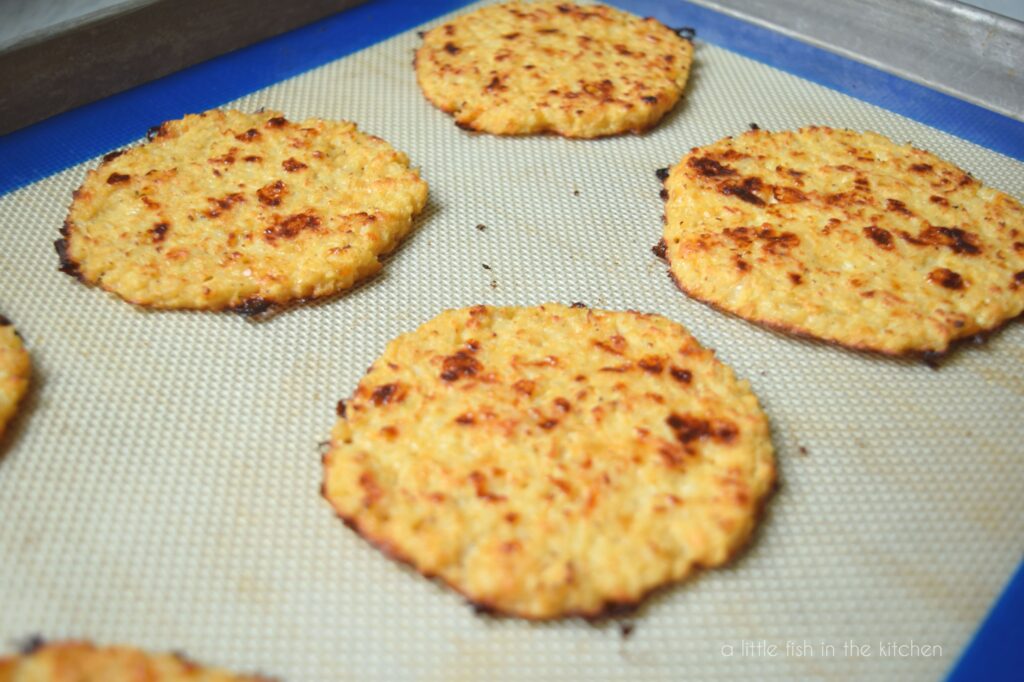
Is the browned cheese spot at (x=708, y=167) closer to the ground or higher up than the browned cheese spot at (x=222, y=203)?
higher up

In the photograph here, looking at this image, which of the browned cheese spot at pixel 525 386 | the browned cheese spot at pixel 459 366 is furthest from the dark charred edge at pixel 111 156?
the browned cheese spot at pixel 525 386

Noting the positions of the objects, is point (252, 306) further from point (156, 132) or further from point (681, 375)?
point (681, 375)

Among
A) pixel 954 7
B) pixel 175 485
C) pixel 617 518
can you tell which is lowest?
pixel 175 485

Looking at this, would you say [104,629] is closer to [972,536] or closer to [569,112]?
[972,536]

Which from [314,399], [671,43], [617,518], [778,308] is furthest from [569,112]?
[617,518]

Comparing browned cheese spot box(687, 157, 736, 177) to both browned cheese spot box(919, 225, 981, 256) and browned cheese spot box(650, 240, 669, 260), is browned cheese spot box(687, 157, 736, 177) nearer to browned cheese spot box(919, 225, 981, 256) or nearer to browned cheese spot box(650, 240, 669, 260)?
browned cheese spot box(650, 240, 669, 260)

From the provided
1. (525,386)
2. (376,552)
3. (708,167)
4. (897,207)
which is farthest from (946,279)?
(376,552)

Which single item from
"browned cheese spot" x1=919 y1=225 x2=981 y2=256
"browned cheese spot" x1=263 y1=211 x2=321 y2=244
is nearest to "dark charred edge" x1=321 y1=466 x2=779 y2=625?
"browned cheese spot" x1=263 y1=211 x2=321 y2=244

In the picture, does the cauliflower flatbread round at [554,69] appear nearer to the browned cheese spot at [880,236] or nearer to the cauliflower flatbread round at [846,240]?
the cauliflower flatbread round at [846,240]
